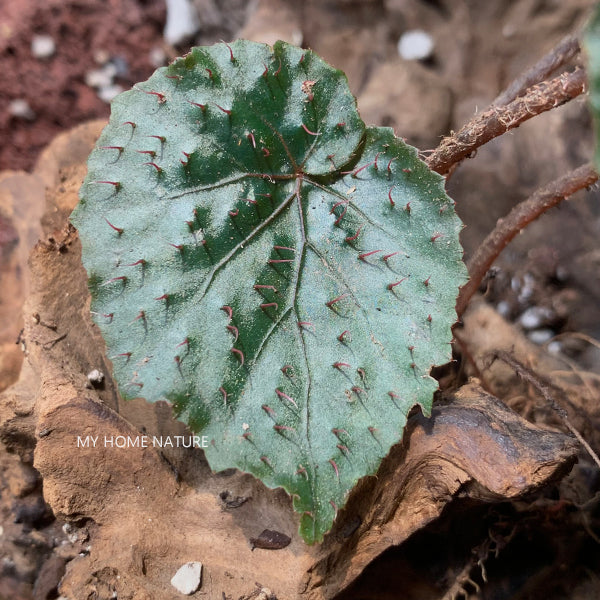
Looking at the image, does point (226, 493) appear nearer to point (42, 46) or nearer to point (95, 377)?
point (95, 377)

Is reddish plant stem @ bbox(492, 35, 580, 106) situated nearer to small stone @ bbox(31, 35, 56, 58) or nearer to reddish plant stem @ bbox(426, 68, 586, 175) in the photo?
reddish plant stem @ bbox(426, 68, 586, 175)

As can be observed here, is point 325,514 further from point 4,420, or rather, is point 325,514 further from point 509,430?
point 4,420

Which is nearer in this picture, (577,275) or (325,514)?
(325,514)

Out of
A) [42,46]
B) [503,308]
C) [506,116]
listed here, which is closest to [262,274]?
[506,116]

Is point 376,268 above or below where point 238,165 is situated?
below

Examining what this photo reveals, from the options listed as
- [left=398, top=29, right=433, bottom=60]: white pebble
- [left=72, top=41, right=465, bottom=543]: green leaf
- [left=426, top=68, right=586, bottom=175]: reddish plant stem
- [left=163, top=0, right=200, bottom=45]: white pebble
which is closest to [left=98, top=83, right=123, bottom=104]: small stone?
[left=163, top=0, right=200, bottom=45]: white pebble

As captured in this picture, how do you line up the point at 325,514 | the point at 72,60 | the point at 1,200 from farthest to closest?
the point at 72,60
the point at 1,200
the point at 325,514

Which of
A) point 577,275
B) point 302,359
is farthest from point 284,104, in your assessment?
point 577,275
